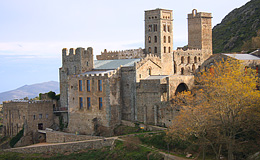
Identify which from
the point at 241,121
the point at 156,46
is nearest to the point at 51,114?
the point at 156,46

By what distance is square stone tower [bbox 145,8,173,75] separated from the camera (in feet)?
215

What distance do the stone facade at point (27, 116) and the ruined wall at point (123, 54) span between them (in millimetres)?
14603

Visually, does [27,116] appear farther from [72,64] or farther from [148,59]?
[148,59]

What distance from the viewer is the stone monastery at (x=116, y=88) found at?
5428 centimetres

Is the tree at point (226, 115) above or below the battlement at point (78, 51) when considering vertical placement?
below

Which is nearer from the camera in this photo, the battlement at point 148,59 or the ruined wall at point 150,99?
the ruined wall at point 150,99

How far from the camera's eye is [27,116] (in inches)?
2475

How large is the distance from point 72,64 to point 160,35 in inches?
636

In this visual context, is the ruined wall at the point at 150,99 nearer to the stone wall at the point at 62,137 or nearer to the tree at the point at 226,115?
the stone wall at the point at 62,137

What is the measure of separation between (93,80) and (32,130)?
49.2 feet

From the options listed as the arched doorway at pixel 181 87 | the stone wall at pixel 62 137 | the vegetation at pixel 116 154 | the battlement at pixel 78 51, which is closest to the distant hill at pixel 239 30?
the arched doorway at pixel 181 87

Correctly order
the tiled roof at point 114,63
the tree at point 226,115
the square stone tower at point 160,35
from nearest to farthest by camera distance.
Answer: the tree at point 226,115 < the tiled roof at point 114,63 < the square stone tower at point 160,35

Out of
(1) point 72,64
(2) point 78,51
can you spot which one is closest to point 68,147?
(1) point 72,64

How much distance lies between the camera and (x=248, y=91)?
1439 inches
